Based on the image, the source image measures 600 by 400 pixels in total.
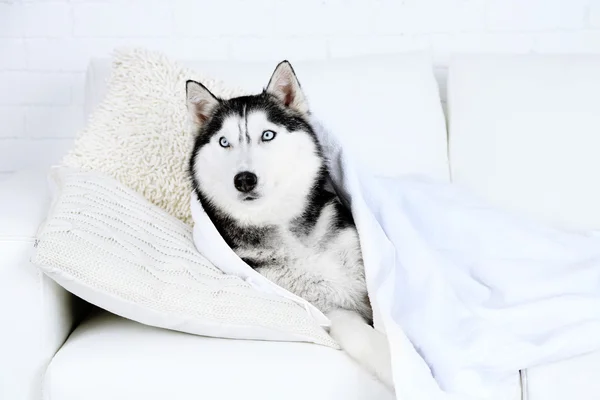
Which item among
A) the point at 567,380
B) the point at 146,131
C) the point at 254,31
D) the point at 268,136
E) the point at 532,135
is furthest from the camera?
the point at 254,31

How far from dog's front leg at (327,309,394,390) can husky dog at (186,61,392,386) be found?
1.3 inches

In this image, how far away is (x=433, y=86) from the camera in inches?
78.0

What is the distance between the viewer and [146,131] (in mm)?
1636

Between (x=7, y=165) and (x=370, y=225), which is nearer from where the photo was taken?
(x=370, y=225)

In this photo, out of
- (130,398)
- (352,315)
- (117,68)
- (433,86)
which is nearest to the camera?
(130,398)

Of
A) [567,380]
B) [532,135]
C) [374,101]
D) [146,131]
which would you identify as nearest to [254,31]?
[374,101]

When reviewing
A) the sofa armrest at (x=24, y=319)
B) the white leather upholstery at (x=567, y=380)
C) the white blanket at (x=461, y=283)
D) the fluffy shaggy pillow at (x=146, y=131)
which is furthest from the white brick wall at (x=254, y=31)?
the white leather upholstery at (x=567, y=380)

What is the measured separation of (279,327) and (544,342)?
0.46 meters

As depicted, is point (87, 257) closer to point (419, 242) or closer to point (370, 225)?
point (370, 225)

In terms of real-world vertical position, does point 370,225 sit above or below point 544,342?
above

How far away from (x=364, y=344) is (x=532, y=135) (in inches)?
36.4

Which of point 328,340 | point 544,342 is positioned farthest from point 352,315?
point 544,342

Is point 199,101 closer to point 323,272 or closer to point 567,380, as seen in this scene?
point 323,272

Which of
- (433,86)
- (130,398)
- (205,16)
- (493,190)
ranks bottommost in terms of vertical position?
(130,398)
